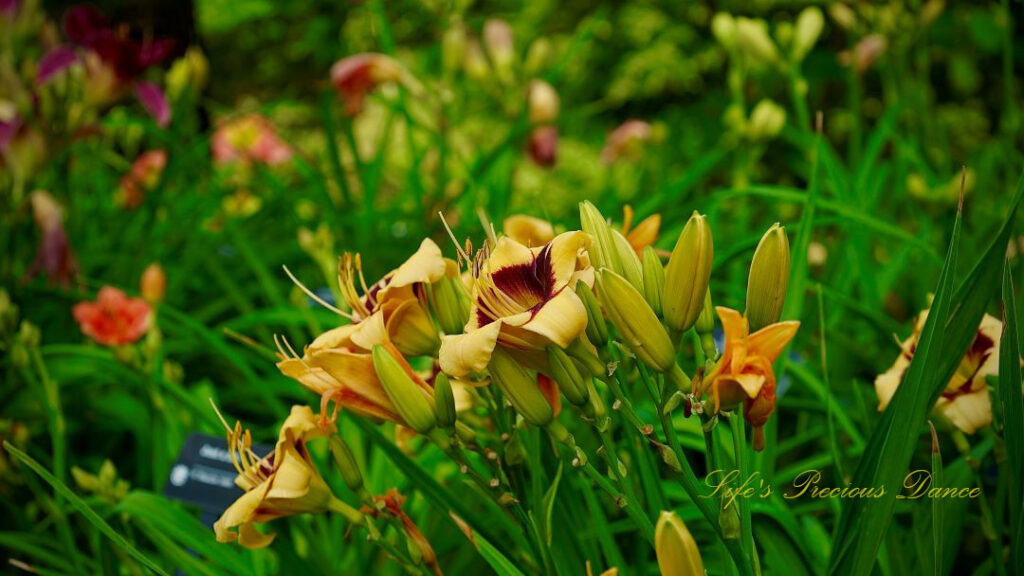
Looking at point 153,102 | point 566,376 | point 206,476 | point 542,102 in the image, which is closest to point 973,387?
point 566,376

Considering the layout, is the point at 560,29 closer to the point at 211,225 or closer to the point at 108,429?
the point at 211,225

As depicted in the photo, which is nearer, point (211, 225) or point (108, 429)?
point (108, 429)

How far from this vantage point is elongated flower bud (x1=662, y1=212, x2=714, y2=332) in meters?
0.47

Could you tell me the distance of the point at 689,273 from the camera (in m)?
0.48

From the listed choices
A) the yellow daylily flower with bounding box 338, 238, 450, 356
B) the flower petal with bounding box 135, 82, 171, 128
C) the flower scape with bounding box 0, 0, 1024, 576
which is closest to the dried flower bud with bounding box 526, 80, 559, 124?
the flower scape with bounding box 0, 0, 1024, 576

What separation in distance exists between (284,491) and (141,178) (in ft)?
5.27

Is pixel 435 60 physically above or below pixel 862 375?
above

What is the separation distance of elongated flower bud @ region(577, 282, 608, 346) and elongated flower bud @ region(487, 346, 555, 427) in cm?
5

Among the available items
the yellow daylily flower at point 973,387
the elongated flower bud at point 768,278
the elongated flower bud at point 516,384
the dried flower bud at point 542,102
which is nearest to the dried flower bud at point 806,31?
the dried flower bud at point 542,102

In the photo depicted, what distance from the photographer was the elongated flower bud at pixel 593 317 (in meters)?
0.46

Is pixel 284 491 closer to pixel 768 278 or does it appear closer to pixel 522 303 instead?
pixel 522 303

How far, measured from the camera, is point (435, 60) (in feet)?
6.66

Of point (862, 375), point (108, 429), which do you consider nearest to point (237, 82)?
point (108, 429)

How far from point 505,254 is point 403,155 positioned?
3.92m
